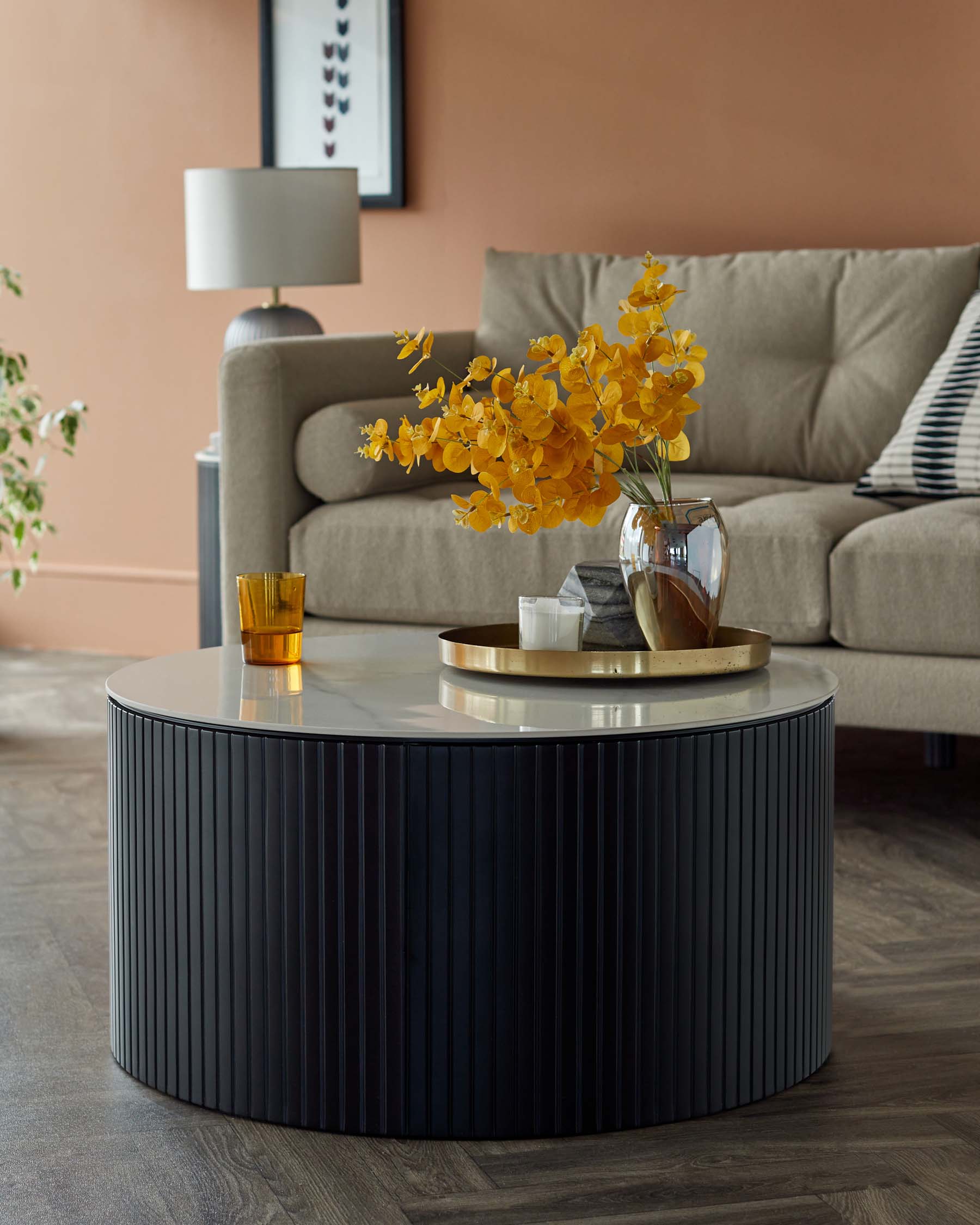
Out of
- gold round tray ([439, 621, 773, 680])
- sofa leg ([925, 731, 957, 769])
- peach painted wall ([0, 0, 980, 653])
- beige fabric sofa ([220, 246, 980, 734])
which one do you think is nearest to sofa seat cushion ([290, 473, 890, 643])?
beige fabric sofa ([220, 246, 980, 734])

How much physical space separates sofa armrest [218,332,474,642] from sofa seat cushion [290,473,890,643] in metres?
0.05

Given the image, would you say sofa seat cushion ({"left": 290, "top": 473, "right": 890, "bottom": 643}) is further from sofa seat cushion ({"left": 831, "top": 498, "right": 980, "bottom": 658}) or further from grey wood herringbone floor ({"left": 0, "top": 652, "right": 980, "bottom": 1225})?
grey wood herringbone floor ({"left": 0, "top": 652, "right": 980, "bottom": 1225})

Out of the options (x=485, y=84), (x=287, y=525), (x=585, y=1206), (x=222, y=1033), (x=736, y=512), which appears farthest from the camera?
(x=485, y=84)

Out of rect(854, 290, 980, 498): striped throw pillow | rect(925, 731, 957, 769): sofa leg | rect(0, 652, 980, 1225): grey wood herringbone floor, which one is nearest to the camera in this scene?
rect(0, 652, 980, 1225): grey wood herringbone floor

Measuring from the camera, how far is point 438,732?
1.41 meters

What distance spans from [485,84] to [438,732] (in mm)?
2839

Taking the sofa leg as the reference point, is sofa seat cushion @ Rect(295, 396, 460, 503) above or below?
above

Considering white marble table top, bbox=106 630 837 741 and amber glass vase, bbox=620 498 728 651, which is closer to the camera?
white marble table top, bbox=106 630 837 741

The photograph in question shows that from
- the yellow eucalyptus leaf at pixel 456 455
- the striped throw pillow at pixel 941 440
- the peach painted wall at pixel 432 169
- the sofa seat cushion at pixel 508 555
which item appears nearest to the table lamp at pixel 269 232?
the peach painted wall at pixel 432 169

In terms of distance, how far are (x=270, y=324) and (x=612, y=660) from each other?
2176mm

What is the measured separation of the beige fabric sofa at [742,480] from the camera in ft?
8.16

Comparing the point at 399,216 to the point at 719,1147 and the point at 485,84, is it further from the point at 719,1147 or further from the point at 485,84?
the point at 719,1147

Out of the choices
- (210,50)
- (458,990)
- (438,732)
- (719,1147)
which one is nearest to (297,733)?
(438,732)

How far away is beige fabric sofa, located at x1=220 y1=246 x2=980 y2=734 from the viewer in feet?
8.16
